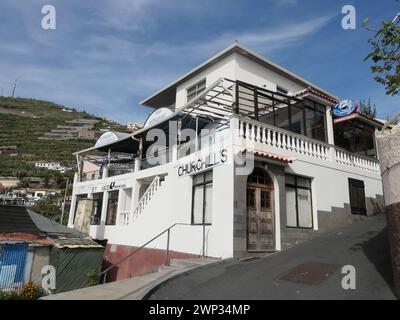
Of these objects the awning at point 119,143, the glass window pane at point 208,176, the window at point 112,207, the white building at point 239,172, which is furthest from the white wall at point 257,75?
the window at point 112,207

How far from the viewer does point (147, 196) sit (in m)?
16.4

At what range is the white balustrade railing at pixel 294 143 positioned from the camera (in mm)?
11828

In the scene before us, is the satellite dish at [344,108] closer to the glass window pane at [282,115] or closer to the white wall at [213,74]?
the glass window pane at [282,115]

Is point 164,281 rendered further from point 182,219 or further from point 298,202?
point 298,202

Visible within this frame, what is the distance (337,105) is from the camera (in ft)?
53.1

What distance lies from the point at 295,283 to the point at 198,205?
6.28m

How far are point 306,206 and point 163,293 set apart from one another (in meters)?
7.55

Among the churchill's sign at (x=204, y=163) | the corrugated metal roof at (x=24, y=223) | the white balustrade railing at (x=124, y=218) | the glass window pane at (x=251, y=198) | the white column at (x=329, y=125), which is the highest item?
the white column at (x=329, y=125)

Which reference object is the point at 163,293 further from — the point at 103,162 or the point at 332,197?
the point at 103,162

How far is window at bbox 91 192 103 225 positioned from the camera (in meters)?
21.9

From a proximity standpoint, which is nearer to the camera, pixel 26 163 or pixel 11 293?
pixel 11 293

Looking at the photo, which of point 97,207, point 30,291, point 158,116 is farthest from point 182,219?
point 97,207

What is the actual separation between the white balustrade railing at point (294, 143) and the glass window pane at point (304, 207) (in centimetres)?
163
